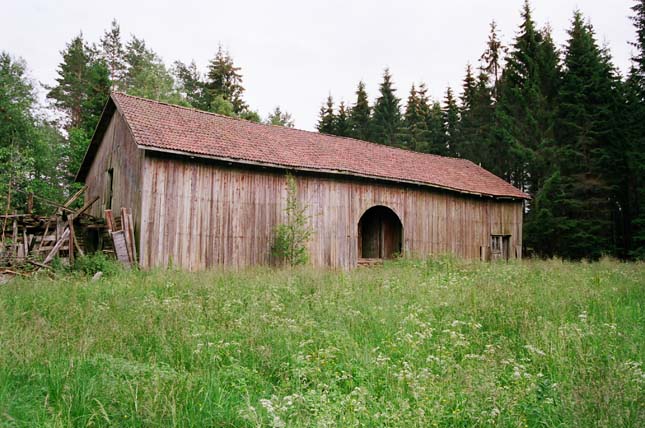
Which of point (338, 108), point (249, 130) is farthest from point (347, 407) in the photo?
point (338, 108)

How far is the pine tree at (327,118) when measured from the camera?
45734 mm

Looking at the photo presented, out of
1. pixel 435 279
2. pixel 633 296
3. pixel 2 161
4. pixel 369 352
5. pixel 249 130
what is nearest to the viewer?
pixel 369 352

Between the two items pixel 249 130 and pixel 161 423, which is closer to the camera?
pixel 161 423

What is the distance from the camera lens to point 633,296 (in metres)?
7.27

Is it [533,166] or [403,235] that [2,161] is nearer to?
[403,235]

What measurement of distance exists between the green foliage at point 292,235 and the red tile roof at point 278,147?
1.17 metres

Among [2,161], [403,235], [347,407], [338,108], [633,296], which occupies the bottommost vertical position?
[347,407]

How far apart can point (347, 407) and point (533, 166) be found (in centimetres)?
2560

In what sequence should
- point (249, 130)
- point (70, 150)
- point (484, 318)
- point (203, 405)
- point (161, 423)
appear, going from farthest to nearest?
point (70, 150), point (249, 130), point (484, 318), point (203, 405), point (161, 423)

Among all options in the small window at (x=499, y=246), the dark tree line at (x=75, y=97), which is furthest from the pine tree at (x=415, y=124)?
the small window at (x=499, y=246)

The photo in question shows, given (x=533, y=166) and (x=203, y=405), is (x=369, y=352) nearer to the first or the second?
(x=203, y=405)

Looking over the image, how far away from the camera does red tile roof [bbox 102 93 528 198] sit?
14.0 metres

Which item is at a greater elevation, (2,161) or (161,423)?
(2,161)

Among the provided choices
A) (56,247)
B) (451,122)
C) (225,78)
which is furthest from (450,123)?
(56,247)
